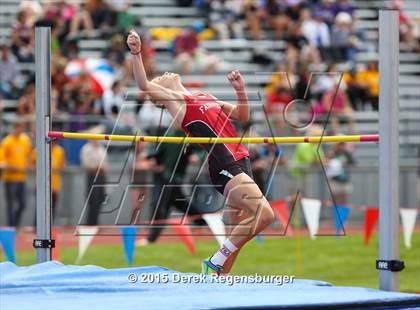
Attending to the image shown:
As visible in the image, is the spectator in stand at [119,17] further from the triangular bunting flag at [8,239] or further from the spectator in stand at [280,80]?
the triangular bunting flag at [8,239]

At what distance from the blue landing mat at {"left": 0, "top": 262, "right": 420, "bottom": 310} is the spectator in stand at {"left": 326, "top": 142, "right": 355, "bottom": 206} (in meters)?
9.69

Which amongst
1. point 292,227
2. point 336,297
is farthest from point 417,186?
point 336,297

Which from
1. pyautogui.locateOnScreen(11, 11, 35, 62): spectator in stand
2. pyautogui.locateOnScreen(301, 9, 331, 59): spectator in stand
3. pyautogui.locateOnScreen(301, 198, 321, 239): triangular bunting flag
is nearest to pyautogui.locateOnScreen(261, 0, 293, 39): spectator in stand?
pyautogui.locateOnScreen(301, 9, 331, 59): spectator in stand

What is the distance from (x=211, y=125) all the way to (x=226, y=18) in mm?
12328

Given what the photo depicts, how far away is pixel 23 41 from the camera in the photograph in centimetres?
1772

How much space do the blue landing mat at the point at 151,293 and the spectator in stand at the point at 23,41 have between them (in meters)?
10.5

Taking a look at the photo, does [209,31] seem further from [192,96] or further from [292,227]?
[192,96]

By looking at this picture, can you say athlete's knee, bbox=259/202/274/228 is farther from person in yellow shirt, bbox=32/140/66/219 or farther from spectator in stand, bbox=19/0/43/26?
spectator in stand, bbox=19/0/43/26

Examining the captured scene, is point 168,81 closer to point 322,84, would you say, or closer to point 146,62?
point 146,62

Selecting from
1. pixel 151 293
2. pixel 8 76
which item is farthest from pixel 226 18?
pixel 151 293

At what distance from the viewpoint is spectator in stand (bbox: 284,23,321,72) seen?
18.9 m

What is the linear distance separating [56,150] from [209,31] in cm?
522

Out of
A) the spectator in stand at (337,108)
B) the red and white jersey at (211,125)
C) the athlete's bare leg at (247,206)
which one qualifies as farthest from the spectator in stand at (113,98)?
the athlete's bare leg at (247,206)

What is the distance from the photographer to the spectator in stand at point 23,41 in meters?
17.6
